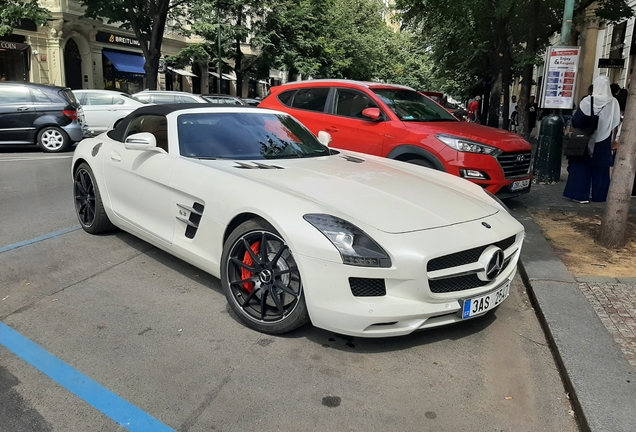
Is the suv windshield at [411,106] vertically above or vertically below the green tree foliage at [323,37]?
below

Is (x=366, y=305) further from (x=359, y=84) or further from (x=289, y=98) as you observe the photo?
(x=289, y=98)

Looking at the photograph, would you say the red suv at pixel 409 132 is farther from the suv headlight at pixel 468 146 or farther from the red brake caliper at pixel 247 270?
the red brake caliper at pixel 247 270

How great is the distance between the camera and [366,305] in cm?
322

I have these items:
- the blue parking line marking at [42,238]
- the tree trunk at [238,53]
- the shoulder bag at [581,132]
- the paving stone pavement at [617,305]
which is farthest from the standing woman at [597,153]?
the tree trunk at [238,53]

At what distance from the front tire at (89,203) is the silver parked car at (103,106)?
1031cm

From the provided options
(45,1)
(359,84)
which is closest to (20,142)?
(359,84)

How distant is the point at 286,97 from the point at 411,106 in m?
2.20

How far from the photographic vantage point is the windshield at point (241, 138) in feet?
15.1

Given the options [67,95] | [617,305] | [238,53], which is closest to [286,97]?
[617,305]

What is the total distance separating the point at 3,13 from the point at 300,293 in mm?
21161

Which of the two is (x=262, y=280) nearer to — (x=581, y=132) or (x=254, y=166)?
(x=254, y=166)

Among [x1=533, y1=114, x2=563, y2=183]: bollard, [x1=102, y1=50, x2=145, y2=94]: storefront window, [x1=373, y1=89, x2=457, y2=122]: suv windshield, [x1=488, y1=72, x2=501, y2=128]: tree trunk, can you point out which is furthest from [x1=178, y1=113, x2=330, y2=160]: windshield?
[x1=102, y1=50, x2=145, y2=94]: storefront window

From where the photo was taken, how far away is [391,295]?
3.24m

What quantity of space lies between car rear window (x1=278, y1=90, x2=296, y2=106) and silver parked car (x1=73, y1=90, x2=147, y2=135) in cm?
794
